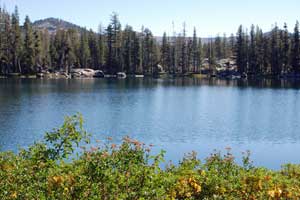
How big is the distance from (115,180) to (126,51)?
11781 centimetres

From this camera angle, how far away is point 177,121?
38656 mm

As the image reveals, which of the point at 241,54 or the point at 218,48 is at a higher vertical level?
the point at 218,48

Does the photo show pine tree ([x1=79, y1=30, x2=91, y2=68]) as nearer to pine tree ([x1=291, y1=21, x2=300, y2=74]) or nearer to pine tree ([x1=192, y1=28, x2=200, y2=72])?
pine tree ([x1=192, y1=28, x2=200, y2=72])

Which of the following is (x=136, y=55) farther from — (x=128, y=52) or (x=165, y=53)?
(x=165, y=53)

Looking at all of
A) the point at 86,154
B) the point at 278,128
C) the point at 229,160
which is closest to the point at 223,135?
the point at 278,128

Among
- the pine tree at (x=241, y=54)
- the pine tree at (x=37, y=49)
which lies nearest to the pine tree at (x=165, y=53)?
the pine tree at (x=241, y=54)

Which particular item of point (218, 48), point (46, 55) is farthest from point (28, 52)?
point (218, 48)

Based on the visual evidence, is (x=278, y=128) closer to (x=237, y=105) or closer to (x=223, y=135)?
(x=223, y=135)

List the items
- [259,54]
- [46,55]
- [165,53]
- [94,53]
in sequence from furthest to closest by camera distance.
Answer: [165,53] < [94,53] < [259,54] < [46,55]

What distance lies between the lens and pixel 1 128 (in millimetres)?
32281

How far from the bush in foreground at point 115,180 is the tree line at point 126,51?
10107cm

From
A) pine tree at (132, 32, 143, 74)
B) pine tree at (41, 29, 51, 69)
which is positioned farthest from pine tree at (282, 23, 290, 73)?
pine tree at (41, 29, 51, 69)

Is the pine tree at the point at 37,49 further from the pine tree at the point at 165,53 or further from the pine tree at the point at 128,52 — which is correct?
the pine tree at the point at 165,53

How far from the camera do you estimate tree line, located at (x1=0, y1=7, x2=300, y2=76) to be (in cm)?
10931
